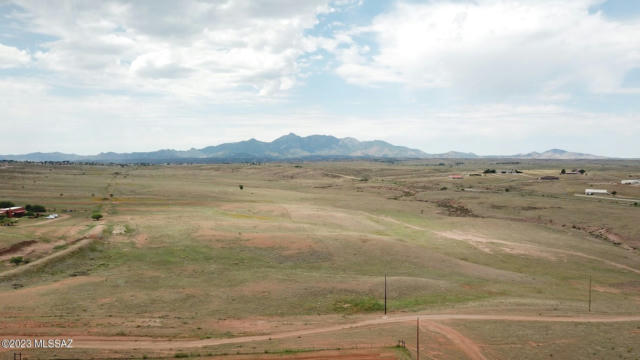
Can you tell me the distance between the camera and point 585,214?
92.6m

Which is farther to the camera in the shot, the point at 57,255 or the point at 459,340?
the point at 57,255

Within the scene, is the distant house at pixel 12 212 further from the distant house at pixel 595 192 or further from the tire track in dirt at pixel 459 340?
the distant house at pixel 595 192

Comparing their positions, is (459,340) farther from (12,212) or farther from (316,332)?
(12,212)

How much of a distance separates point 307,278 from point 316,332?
14.4 metres

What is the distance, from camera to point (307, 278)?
152ft

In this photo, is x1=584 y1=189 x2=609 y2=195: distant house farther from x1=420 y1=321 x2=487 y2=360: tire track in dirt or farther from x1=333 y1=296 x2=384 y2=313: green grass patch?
x1=420 y1=321 x2=487 y2=360: tire track in dirt

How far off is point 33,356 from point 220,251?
1199 inches

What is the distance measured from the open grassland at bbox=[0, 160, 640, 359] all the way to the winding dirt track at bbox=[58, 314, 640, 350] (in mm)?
304

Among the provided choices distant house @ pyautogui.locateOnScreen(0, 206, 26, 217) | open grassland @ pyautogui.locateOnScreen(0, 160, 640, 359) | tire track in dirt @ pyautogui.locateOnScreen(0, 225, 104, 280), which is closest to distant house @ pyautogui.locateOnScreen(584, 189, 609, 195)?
open grassland @ pyautogui.locateOnScreen(0, 160, 640, 359)

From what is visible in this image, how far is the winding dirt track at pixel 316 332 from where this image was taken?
27562 mm

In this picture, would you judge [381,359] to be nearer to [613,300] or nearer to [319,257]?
[319,257]

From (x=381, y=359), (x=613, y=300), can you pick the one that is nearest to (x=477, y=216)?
(x=613, y=300)

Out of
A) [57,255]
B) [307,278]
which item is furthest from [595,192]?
[57,255]

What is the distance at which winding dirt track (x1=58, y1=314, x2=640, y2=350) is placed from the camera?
90.4 feet
